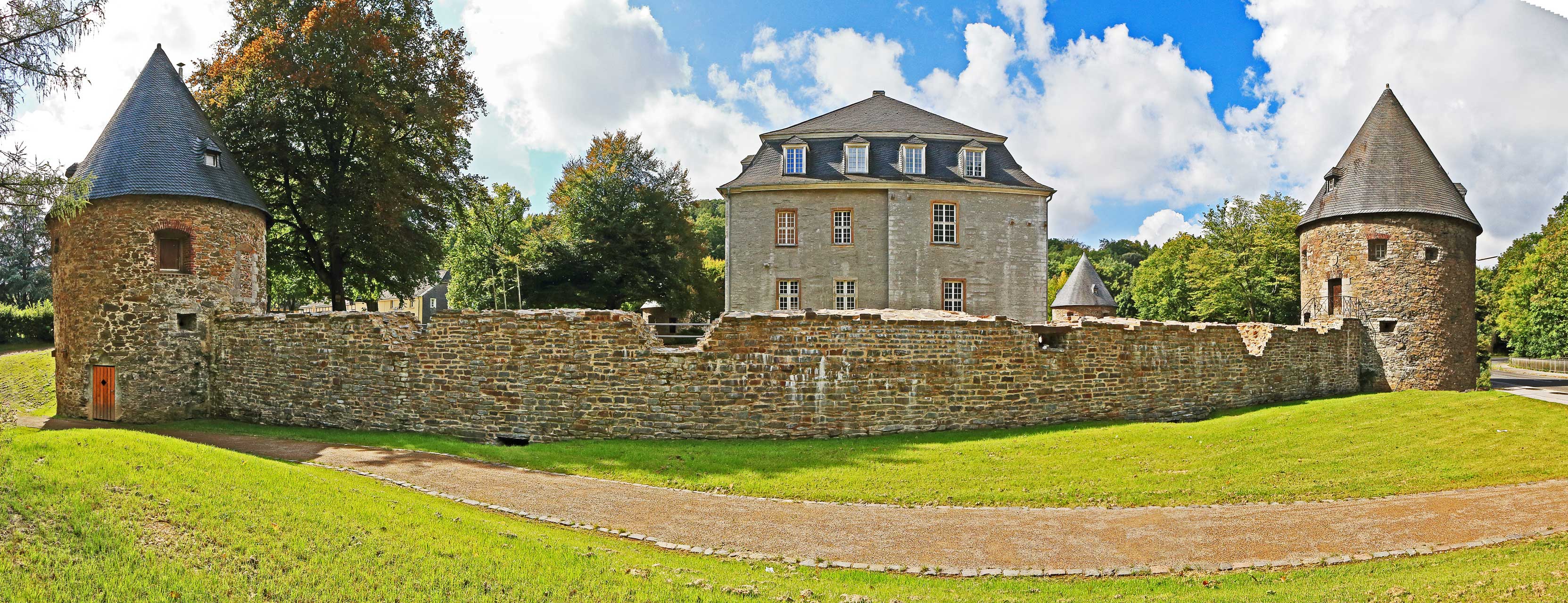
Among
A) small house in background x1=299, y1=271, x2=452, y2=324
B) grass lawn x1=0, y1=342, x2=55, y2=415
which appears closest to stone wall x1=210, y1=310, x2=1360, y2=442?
grass lawn x1=0, y1=342, x2=55, y2=415

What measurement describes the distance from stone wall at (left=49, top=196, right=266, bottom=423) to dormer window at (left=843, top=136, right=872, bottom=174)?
1955cm

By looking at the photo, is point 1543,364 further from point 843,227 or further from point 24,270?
point 24,270

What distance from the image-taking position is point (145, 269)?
800 inches

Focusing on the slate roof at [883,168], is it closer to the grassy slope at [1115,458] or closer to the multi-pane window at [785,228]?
the multi-pane window at [785,228]

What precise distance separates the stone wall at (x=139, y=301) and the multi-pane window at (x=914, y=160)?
2151 cm

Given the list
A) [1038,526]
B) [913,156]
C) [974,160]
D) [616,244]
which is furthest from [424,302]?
[1038,526]

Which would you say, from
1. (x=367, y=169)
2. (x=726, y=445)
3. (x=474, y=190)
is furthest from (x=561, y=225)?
(x=726, y=445)

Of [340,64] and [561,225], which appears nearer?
[340,64]

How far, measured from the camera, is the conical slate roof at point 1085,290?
4753 centimetres

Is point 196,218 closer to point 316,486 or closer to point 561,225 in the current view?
point 316,486

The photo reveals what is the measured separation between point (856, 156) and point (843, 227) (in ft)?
8.90

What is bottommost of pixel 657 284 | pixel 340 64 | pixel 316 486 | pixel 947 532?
pixel 947 532

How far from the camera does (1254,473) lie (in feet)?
44.6

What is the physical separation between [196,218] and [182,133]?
9.17ft
